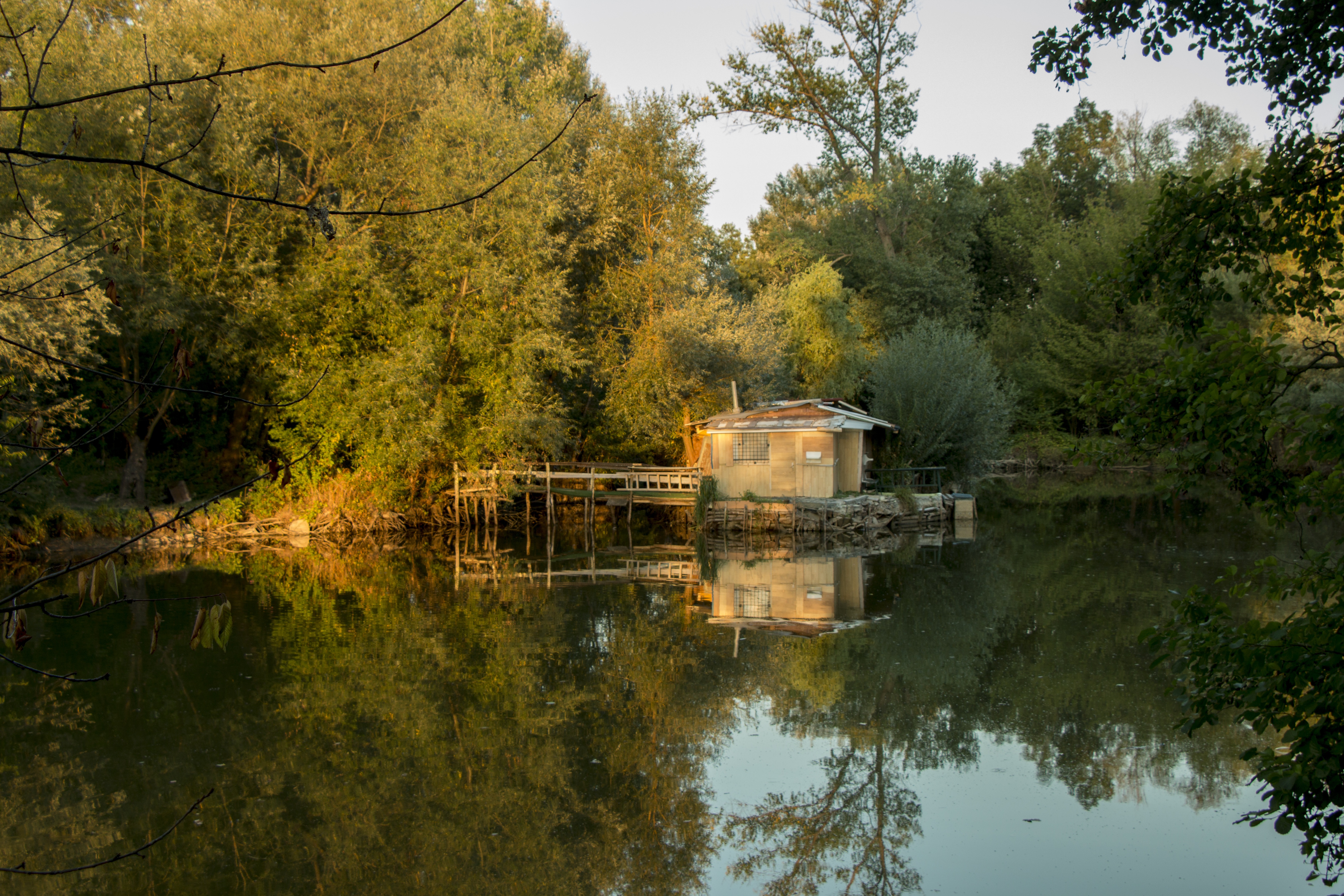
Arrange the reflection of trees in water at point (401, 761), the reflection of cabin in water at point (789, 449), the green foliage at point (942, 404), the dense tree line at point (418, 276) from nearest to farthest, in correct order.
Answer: the reflection of trees in water at point (401, 761) → the dense tree line at point (418, 276) → the reflection of cabin in water at point (789, 449) → the green foliage at point (942, 404)

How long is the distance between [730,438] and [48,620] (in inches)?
635

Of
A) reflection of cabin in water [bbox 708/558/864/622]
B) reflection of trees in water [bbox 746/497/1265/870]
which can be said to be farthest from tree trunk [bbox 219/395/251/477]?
reflection of trees in water [bbox 746/497/1265/870]

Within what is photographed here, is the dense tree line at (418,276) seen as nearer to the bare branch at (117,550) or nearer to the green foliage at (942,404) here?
the green foliage at (942,404)

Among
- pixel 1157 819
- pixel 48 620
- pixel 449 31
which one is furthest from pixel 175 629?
pixel 449 31

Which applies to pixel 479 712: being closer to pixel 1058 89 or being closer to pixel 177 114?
pixel 1058 89

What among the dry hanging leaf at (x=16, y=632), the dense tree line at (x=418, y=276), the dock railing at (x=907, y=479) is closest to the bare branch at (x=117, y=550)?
the dry hanging leaf at (x=16, y=632)

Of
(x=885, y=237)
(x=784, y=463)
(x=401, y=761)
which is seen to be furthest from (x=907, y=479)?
(x=401, y=761)

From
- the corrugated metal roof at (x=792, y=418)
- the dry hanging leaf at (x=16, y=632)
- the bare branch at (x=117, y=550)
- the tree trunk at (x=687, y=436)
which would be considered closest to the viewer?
the bare branch at (x=117, y=550)

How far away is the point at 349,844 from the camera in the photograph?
19.9ft

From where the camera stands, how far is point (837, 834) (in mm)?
6469

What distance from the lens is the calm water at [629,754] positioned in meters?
5.89

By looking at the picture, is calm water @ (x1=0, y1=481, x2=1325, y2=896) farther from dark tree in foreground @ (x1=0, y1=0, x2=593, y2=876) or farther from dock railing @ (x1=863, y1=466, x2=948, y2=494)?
dock railing @ (x1=863, y1=466, x2=948, y2=494)

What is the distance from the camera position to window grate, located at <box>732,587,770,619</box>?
13578mm

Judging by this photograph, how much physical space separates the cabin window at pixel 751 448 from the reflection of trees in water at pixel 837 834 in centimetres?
1682
